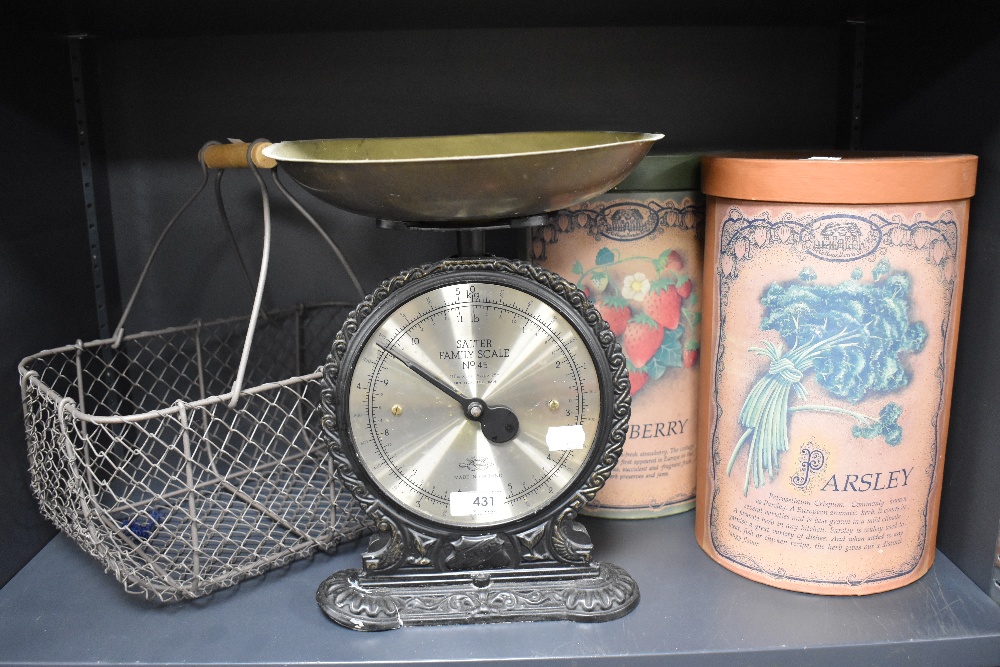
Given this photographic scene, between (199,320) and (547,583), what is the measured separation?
603mm

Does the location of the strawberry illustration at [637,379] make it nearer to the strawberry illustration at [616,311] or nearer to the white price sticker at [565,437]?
the strawberry illustration at [616,311]

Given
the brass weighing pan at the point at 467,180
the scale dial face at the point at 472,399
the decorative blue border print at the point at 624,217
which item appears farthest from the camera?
the decorative blue border print at the point at 624,217

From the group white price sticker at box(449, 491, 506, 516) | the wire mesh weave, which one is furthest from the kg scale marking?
the wire mesh weave

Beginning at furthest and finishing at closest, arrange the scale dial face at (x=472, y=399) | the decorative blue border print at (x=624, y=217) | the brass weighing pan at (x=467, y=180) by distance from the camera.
→ the decorative blue border print at (x=624, y=217), the scale dial face at (x=472, y=399), the brass weighing pan at (x=467, y=180)

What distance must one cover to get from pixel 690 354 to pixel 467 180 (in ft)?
1.36

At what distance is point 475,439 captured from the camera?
79 cm

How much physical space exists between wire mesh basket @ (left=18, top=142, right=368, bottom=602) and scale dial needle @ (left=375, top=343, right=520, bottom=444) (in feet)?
0.52

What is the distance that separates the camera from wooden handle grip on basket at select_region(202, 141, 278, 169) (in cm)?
84

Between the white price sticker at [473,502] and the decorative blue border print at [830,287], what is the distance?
0.26 meters

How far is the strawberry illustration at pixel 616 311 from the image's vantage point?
3.05ft

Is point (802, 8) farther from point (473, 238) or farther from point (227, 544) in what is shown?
point (227, 544)

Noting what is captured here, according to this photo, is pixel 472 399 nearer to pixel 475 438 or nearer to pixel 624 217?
pixel 475 438

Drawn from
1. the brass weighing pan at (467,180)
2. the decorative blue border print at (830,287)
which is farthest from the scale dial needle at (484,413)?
the decorative blue border print at (830,287)

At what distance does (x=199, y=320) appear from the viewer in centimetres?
112
